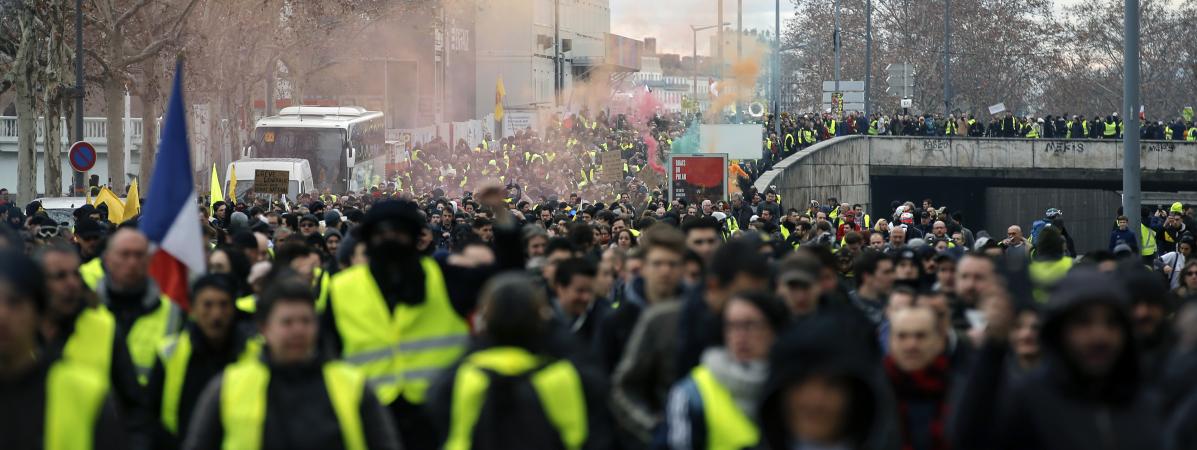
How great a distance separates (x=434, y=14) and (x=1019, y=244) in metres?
39.8

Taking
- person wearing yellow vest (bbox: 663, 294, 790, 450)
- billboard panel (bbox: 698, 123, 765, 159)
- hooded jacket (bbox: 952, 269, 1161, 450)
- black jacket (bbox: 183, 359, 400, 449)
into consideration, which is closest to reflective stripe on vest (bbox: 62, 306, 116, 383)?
black jacket (bbox: 183, 359, 400, 449)

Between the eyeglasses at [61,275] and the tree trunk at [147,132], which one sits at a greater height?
the tree trunk at [147,132]

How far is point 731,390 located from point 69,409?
65.7 inches

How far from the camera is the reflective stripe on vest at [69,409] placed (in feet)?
16.2

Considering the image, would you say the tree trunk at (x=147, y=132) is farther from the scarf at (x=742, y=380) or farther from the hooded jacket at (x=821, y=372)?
the hooded jacket at (x=821, y=372)

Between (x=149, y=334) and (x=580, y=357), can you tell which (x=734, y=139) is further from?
(x=580, y=357)

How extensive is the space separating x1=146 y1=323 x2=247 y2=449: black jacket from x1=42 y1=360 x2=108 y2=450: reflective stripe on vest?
4.75ft

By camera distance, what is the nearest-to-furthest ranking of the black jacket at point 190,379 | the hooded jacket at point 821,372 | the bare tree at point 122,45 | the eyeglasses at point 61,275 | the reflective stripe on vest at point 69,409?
the hooded jacket at point 821,372
the reflective stripe on vest at point 69,409
the black jacket at point 190,379
the eyeglasses at point 61,275
the bare tree at point 122,45

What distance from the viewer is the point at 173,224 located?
8.34 metres

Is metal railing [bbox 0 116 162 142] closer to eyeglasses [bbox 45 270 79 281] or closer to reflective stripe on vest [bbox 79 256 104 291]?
reflective stripe on vest [bbox 79 256 104 291]

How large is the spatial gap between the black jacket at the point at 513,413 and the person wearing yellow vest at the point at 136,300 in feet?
7.02

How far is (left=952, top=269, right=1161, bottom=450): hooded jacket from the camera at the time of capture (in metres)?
4.55

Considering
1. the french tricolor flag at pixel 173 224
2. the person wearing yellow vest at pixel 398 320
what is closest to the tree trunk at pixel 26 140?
the french tricolor flag at pixel 173 224

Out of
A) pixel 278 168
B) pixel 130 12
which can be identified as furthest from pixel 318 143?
pixel 130 12
